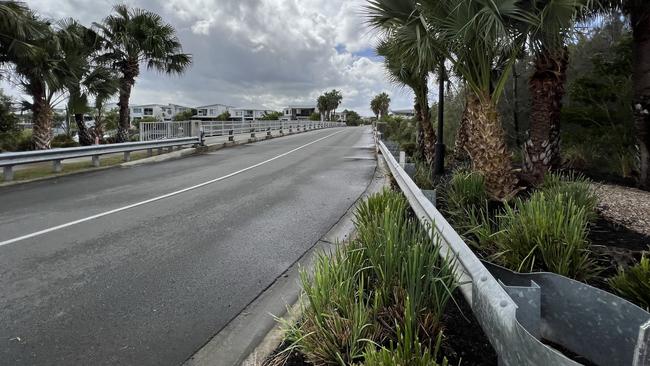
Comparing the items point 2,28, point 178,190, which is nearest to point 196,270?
point 178,190

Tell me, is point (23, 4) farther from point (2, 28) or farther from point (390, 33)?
point (390, 33)

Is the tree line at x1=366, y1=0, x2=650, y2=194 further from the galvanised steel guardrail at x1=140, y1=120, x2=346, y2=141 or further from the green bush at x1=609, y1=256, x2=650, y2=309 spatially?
the galvanised steel guardrail at x1=140, y1=120, x2=346, y2=141

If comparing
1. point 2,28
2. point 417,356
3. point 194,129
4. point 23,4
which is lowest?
point 417,356

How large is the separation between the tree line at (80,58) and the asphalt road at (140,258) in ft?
26.4

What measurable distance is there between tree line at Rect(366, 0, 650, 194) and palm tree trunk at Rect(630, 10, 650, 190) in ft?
0.06

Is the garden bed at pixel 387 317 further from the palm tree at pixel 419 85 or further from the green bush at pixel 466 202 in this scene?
the palm tree at pixel 419 85

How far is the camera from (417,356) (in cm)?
192

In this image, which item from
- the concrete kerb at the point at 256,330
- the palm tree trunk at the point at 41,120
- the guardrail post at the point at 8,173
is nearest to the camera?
the concrete kerb at the point at 256,330

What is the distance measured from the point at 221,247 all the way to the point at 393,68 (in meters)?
10.1

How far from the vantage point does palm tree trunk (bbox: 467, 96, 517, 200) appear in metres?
5.83

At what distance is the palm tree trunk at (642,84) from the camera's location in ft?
24.2

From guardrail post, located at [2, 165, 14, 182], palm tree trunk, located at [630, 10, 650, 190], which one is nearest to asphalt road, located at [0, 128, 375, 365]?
guardrail post, located at [2, 165, 14, 182]

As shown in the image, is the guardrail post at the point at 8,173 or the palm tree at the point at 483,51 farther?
the guardrail post at the point at 8,173

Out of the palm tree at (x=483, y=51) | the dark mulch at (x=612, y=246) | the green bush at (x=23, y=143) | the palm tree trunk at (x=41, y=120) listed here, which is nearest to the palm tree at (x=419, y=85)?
the palm tree at (x=483, y=51)
